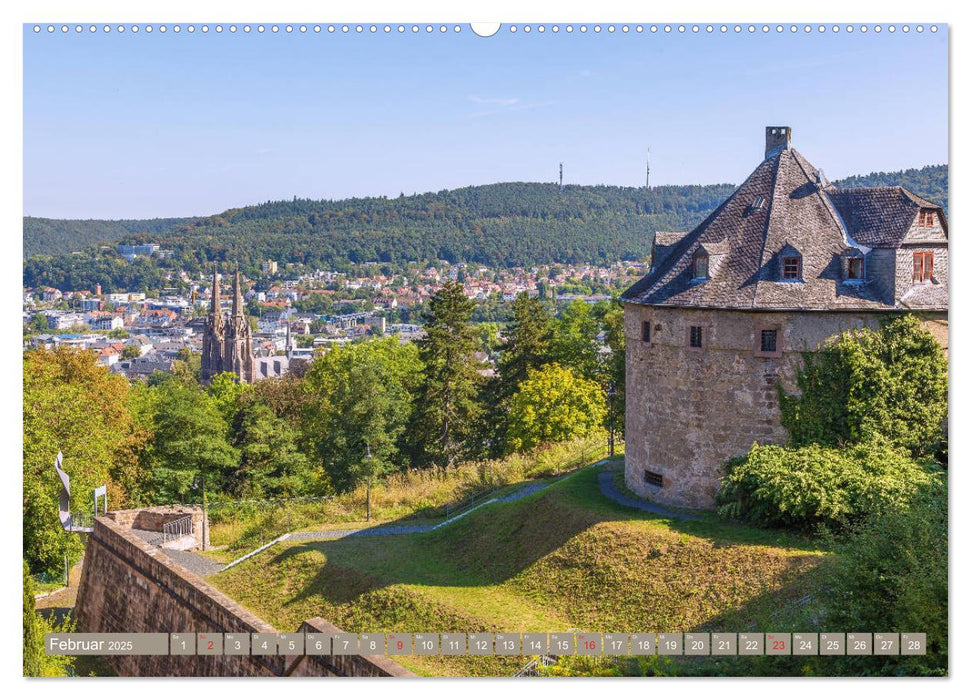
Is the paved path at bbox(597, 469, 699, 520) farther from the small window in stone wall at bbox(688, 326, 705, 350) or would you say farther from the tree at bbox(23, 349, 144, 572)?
the tree at bbox(23, 349, 144, 572)

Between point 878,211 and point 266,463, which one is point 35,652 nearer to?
point 878,211

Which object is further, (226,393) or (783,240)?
(226,393)

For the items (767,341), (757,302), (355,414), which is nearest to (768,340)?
(767,341)

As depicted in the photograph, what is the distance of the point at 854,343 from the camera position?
2008 cm

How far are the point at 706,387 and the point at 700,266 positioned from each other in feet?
9.48

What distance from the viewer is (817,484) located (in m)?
18.9

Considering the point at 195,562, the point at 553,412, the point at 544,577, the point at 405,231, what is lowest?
the point at 195,562

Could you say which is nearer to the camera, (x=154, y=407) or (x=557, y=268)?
(x=154, y=407)

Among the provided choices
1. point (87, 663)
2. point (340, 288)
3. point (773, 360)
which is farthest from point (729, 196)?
point (340, 288)

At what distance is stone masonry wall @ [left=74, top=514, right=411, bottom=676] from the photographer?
11485mm

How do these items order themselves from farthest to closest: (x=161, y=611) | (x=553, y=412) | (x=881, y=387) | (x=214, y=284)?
1. (x=214, y=284)
2. (x=553, y=412)
3. (x=881, y=387)
4. (x=161, y=611)

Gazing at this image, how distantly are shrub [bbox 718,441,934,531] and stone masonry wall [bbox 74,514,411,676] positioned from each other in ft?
34.7

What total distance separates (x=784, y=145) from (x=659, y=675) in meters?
16.6

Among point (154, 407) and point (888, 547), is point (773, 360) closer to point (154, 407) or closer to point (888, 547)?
point (888, 547)
